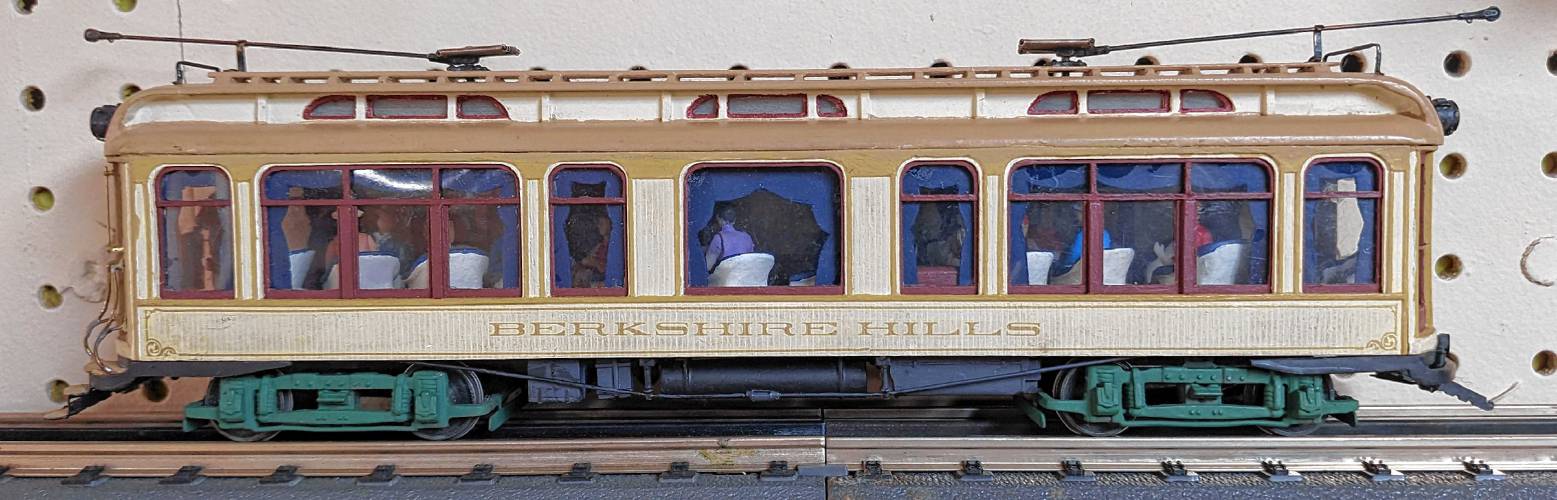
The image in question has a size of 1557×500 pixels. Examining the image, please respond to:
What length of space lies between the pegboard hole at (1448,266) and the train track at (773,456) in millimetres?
1297

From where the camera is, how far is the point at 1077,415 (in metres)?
5.00

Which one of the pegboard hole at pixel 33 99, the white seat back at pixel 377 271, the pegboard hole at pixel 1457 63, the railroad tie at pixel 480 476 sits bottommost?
the railroad tie at pixel 480 476

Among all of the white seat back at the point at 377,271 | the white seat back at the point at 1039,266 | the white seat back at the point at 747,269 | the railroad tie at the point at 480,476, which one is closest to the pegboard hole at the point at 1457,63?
the white seat back at the point at 1039,266

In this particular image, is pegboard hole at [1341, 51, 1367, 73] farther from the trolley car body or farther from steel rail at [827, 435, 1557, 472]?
steel rail at [827, 435, 1557, 472]

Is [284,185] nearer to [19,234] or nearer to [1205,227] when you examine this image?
[19,234]

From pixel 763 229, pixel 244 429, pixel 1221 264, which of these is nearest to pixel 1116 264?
pixel 1221 264

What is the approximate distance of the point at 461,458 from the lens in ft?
15.3

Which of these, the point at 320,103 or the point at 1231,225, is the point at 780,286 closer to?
the point at 1231,225

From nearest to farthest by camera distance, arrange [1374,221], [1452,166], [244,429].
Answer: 1. [1374,221]
2. [244,429]
3. [1452,166]

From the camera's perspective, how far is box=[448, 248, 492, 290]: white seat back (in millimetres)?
4656

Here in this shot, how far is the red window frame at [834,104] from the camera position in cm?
471

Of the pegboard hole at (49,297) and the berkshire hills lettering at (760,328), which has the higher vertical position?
the pegboard hole at (49,297)

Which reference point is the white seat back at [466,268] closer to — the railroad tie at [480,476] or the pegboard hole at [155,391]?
the railroad tie at [480,476]

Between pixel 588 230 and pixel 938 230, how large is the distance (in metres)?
1.93
